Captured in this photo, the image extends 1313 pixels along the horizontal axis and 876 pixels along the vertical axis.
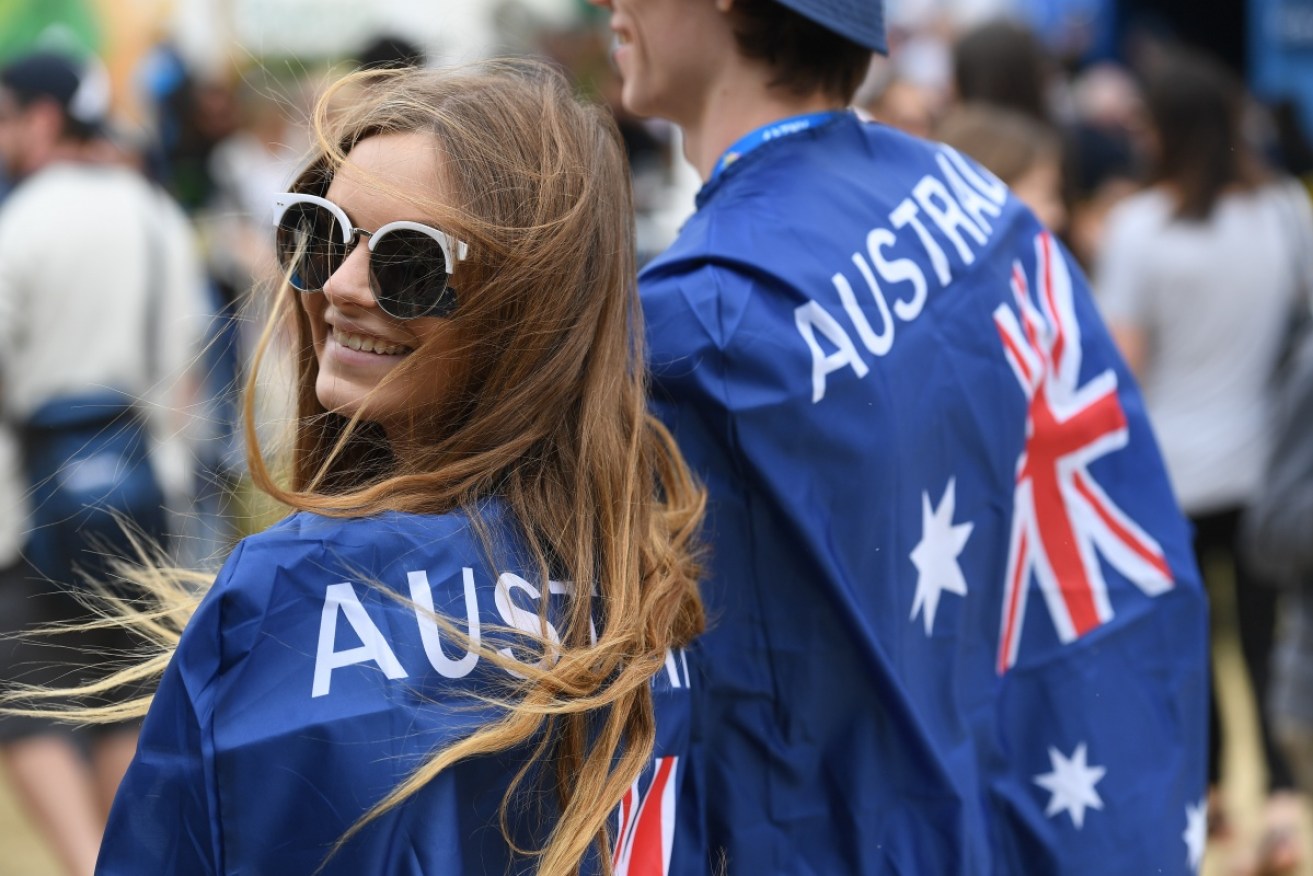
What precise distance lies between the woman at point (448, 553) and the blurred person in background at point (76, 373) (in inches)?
96.6

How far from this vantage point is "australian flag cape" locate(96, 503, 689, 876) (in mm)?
1382

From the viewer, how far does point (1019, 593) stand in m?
2.24

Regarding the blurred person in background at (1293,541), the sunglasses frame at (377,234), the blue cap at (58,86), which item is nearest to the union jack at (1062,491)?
the sunglasses frame at (377,234)

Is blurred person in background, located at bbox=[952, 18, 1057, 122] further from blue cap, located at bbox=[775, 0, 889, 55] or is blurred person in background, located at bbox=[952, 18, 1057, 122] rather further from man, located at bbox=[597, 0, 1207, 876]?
blue cap, located at bbox=[775, 0, 889, 55]

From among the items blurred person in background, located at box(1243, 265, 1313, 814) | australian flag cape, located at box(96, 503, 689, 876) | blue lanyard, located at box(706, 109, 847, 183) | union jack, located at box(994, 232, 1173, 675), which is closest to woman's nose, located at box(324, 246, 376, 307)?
australian flag cape, located at box(96, 503, 689, 876)

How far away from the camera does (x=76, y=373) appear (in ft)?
13.8

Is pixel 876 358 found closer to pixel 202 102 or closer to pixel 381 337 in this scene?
pixel 381 337

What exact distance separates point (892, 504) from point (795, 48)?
640mm

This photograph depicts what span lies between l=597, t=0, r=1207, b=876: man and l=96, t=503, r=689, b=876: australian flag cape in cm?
45

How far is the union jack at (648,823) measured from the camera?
5.41ft

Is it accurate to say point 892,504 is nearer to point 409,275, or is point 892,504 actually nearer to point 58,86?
point 409,275

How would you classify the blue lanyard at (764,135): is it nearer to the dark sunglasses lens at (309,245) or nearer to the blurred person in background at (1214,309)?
the dark sunglasses lens at (309,245)

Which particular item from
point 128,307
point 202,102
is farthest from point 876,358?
point 202,102

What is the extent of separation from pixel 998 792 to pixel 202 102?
272 inches
